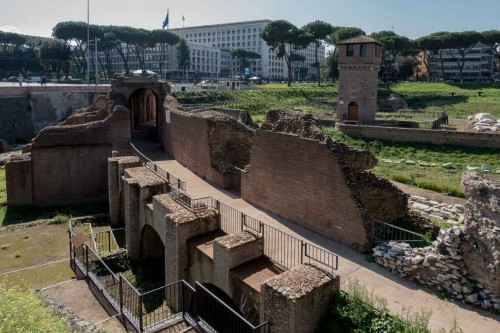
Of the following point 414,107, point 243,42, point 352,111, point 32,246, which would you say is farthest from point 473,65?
point 32,246

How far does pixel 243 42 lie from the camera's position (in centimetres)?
14125

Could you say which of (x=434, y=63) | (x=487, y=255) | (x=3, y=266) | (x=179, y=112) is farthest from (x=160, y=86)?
(x=434, y=63)

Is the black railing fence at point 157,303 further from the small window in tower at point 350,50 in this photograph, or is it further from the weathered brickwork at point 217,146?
the small window in tower at point 350,50

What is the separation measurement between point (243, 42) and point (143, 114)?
372 feet

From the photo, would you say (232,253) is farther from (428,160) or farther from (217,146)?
(428,160)

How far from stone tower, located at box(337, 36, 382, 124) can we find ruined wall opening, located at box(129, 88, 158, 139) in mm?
16384

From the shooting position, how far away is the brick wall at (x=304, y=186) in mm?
10953

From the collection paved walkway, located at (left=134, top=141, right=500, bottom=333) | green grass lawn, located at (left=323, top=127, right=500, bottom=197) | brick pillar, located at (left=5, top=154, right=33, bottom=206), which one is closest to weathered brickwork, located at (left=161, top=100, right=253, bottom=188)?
paved walkway, located at (left=134, top=141, right=500, bottom=333)

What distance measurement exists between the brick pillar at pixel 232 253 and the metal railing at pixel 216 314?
1.33ft

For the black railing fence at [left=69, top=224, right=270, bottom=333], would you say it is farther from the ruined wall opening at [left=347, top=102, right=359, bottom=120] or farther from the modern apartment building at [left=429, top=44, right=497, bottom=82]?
the modern apartment building at [left=429, top=44, right=497, bottom=82]

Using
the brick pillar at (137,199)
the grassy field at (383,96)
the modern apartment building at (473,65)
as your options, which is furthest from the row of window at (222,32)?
the brick pillar at (137,199)

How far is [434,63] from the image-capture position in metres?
109

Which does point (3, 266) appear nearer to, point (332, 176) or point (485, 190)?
point (332, 176)

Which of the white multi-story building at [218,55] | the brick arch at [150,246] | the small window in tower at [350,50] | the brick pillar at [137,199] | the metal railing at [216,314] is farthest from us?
the white multi-story building at [218,55]
